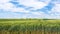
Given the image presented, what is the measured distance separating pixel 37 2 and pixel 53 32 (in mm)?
438

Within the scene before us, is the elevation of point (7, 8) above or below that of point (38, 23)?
above

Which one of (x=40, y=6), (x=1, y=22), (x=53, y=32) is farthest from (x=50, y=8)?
(x=1, y=22)

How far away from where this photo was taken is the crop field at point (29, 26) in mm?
2158

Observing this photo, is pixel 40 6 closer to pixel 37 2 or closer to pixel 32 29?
pixel 37 2

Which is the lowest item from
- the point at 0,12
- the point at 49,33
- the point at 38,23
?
the point at 49,33

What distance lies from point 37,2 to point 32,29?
35 centimetres

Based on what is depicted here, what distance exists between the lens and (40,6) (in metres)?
2.20

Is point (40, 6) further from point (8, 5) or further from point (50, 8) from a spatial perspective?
point (8, 5)

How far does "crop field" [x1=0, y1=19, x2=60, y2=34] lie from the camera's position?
2158mm

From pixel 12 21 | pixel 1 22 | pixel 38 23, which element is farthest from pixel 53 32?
pixel 1 22

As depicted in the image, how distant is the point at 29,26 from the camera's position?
216 centimetres

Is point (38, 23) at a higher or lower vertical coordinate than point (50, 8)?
lower

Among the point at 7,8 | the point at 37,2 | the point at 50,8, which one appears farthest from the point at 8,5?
Result: the point at 50,8

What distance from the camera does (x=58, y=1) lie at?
2.21 meters
